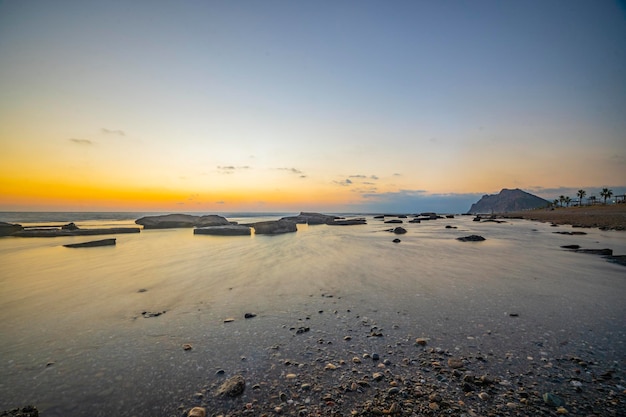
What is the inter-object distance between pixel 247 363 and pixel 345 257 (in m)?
→ 11.1

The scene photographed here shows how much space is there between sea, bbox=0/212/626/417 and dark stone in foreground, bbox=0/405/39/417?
0.39ft

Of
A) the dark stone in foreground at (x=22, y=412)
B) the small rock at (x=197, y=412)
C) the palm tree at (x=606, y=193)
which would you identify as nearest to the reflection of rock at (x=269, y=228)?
the dark stone in foreground at (x=22, y=412)

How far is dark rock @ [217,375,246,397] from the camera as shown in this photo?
3516 mm

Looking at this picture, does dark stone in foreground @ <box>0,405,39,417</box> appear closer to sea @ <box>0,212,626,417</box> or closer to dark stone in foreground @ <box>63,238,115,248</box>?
sea @ <box>0,212,626,417</box>

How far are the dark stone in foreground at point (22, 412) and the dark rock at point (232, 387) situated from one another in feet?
6.79

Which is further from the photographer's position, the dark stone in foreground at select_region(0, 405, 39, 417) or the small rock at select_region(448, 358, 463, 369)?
the small rock at select_region(448, 358, 463, 369)

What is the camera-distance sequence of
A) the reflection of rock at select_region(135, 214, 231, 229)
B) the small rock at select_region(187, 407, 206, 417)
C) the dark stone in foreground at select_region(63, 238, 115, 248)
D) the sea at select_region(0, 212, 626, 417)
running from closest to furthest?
the small rock at select_region(187, 407, 206, 417), the sea at select_region(0, 212, 626, 417), the dark stone in foreground at select_region(63, 238, 115, 248), the reflection of rock at select_region(135, 214, 231, 229)

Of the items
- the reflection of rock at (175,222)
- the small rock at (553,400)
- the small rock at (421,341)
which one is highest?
the reflection of rock at (175,222)

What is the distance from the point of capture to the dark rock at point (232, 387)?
3.52m

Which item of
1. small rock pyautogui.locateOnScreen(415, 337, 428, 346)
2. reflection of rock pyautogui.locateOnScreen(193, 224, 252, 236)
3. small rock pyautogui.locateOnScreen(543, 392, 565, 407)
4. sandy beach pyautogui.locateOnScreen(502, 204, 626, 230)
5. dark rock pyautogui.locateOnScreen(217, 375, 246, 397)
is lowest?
sandy beach pyautogui.locateOnScreen(502, 204, 626, 230)

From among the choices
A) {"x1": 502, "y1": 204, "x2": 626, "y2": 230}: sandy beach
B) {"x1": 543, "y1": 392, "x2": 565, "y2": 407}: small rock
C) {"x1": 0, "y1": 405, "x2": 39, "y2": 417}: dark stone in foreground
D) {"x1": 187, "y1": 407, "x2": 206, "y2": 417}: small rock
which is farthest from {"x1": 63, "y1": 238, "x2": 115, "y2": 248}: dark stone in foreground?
{"x1": 502, "y1": 204, "x2": 626, "y2": 230}: sandy beach

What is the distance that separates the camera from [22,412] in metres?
3.02

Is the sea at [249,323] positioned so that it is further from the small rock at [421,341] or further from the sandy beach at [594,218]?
the sandy beach at [594,218]

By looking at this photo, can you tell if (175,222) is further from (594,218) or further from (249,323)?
(594,218)
